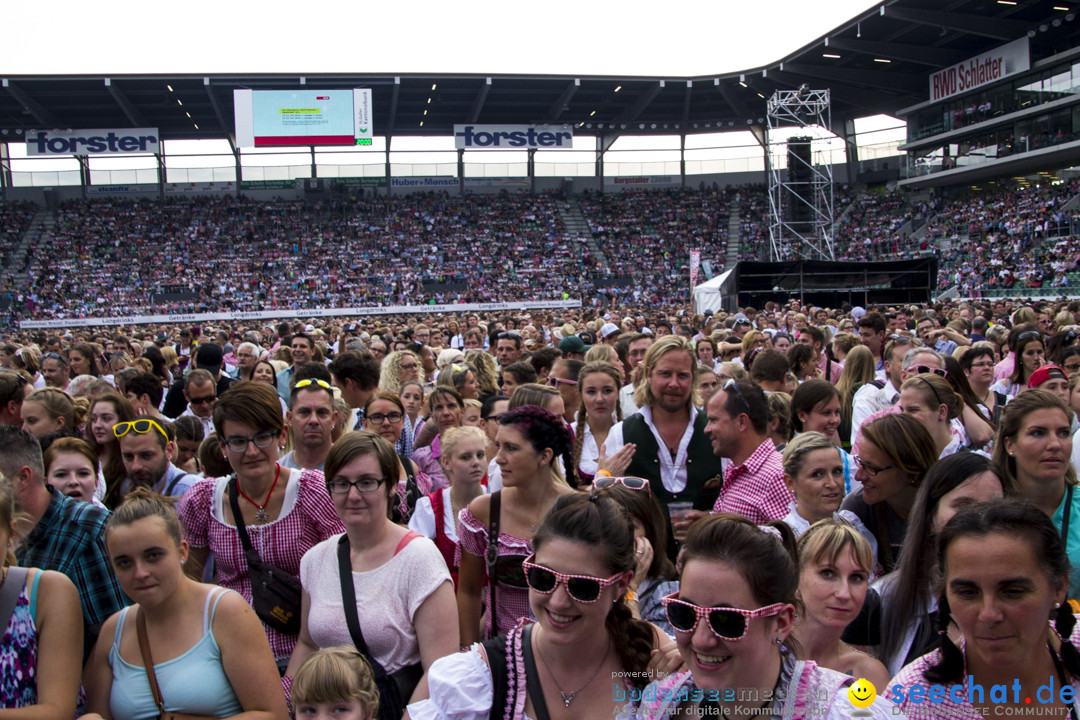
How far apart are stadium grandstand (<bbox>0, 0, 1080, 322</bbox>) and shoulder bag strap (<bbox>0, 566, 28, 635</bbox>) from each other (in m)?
30.1

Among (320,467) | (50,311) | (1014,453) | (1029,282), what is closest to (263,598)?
(320,467)

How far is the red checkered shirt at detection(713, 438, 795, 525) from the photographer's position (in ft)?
11.3

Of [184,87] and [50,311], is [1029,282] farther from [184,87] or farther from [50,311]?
[50,311]

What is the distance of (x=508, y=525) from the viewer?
3.05 metres

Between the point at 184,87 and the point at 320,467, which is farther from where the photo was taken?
the point at 184,87

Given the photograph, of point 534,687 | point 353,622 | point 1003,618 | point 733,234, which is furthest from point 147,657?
point 733,234

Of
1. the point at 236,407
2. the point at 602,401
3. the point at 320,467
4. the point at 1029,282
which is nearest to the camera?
the point at 236,407

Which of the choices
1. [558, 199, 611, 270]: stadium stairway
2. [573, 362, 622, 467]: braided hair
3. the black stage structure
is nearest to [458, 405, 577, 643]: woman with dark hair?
[573, 362, 622, 467]: braided hair

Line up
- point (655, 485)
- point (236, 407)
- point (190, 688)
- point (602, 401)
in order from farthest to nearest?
1. point (602, 401)
2. point (655, 485)
3. point (236, 407)
4. point (190, 688)

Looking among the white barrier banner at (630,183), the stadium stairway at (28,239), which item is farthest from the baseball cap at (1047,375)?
the white barrier banner at (630,183)

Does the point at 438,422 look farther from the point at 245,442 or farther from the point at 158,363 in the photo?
the point at 158,363

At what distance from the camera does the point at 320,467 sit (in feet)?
13.7

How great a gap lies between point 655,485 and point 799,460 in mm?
735

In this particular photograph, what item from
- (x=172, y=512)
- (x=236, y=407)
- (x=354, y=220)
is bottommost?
(x=172, y=512)
